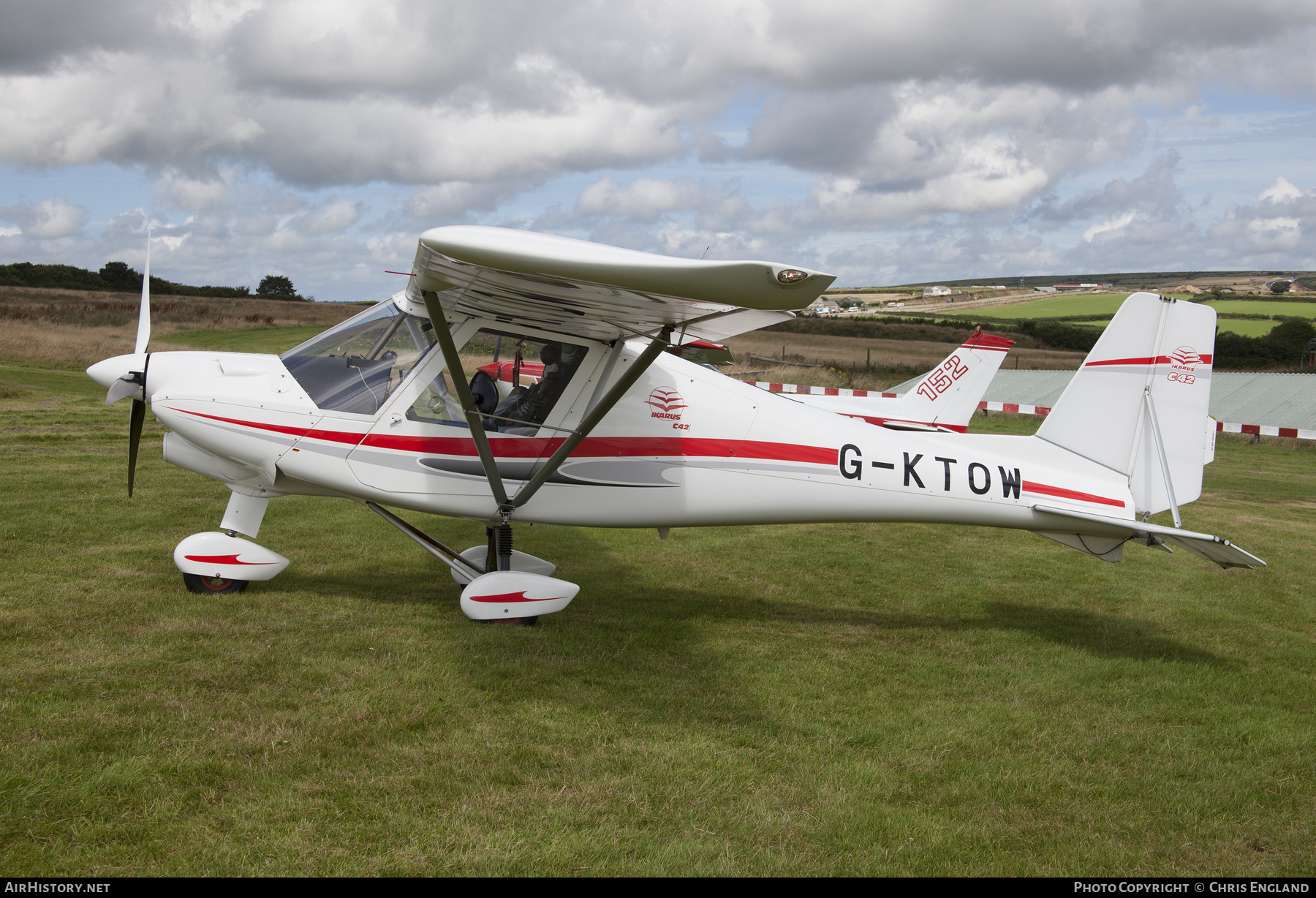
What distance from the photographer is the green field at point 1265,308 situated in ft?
185

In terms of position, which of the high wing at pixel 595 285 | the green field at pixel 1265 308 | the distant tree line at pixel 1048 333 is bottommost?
the high wing at pixel 595 285

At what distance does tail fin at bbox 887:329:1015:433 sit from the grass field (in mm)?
7257

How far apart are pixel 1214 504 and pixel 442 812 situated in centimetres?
1273

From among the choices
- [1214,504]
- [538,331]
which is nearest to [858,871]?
[538,331]

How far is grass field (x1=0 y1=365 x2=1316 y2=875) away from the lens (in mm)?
3266

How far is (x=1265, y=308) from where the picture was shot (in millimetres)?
59000

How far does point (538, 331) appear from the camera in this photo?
5.86 metres

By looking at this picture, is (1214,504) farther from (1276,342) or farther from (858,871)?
(1276,342)

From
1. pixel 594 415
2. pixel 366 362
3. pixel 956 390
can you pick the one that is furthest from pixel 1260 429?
pixel 366 362

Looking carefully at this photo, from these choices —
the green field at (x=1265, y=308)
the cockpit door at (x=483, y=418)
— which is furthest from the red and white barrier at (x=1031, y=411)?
the green field at (x=1265, y=308)

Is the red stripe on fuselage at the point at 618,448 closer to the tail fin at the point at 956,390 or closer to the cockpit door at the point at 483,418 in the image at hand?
the cockpit door at the point at 483,418

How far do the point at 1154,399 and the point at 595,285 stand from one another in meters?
4.51

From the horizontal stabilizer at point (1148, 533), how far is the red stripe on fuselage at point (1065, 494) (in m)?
0.12
